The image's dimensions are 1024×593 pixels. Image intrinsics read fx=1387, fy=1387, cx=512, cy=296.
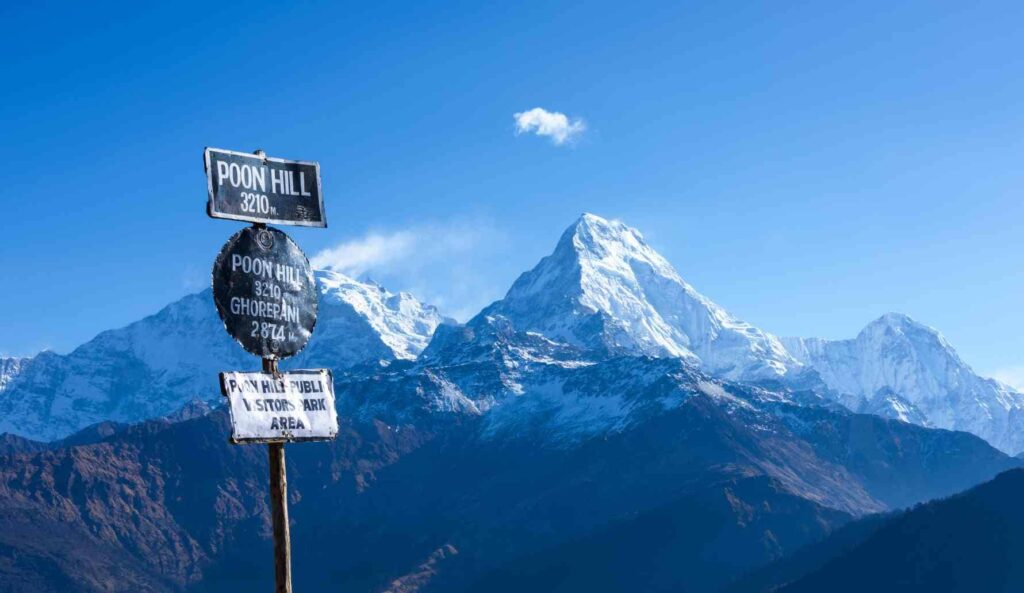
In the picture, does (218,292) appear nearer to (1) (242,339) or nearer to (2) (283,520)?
(1) (242,339)

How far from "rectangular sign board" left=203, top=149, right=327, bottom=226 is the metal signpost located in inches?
0.6

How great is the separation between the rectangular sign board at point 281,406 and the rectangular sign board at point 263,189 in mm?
2554

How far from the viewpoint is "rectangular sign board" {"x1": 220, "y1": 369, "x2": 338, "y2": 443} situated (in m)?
21.1

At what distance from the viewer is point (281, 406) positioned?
21688 millimetres

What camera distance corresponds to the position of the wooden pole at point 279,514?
2139cm

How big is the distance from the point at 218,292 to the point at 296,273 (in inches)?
62.8

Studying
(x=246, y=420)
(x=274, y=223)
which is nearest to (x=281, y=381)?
(x=246, y=420)

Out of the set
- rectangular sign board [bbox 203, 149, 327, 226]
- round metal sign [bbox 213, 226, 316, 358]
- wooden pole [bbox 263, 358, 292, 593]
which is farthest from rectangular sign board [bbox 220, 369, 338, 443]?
rectangular sign board [bbox 203, 149, 327, 226]

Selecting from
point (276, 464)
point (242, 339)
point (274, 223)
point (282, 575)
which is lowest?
point (282, 575)

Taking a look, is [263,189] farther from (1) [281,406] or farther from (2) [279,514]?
(2) [279,514]

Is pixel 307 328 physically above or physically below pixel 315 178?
below

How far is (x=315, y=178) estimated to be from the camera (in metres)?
22.9

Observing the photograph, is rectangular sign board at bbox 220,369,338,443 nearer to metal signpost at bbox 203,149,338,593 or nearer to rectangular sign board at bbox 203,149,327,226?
metal signpost at bbox 203,149,338,593

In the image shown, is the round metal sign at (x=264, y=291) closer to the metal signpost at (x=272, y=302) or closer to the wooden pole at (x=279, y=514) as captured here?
the metal signpost at (x=272, y=302)
